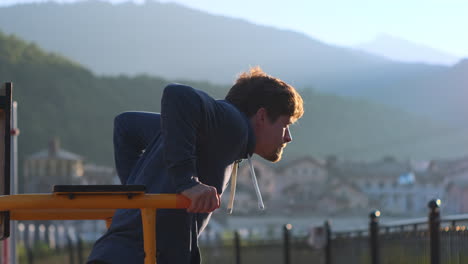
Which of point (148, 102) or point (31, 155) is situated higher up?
point (148, 102)

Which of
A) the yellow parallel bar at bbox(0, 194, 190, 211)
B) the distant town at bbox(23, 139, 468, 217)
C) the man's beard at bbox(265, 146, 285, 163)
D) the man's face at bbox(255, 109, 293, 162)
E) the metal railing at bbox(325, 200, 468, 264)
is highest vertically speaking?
the distant town at bbox(23, 139, 468, 217)

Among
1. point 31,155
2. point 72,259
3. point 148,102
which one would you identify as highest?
point 148,102

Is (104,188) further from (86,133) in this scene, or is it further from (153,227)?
(86,133)

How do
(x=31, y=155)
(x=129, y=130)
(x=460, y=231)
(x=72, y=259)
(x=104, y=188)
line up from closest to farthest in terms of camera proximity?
1. (x=104, y=188)
2. (x=129, y=130)
3. (x=460, y=231)
4. (x=72, y=259)
5. (x=31, y=155)

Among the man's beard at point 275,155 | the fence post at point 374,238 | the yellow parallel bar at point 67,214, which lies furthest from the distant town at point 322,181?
the man's beard at point 275,155

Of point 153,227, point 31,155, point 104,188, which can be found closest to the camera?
point 104,188

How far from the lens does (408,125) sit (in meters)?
184

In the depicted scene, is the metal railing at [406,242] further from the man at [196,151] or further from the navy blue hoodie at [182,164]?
the navy blue hoodie at [182,164]

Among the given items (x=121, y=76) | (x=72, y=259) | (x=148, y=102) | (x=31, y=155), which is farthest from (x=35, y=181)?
(x=72, y=259)

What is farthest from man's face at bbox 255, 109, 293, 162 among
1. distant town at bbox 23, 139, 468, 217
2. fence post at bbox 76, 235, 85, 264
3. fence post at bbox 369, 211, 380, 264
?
distant town at bbox 23, 139, 468, 217

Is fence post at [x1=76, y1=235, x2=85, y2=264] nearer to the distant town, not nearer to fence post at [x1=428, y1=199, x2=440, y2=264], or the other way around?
fence post at [x1=428, y1=199, x2=440, y2=264]

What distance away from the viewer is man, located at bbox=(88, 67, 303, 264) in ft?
10.4

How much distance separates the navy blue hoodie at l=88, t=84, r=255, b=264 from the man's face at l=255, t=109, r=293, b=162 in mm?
73

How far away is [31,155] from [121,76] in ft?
113
